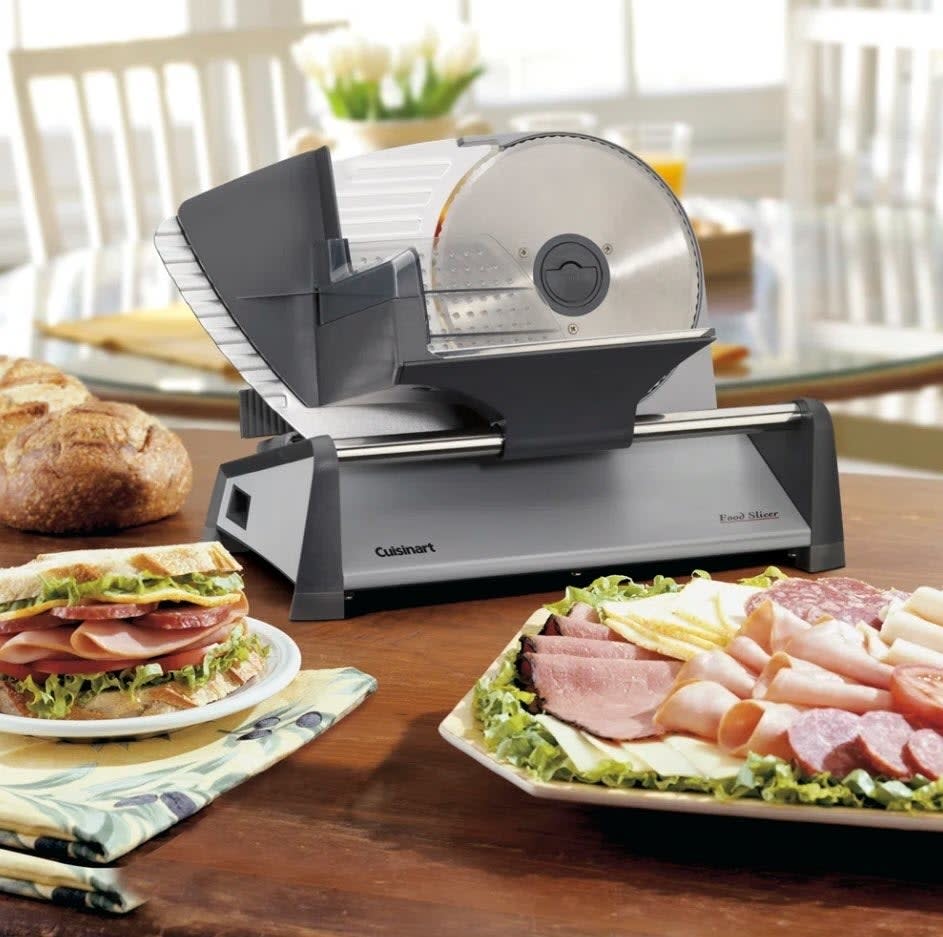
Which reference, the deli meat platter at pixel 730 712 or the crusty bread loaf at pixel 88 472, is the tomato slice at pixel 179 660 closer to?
the deli meat platter at pixel 730 712

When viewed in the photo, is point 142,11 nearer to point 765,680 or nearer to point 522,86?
point 522,86

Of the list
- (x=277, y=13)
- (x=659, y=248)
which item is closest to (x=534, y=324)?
(x=659, y=248)

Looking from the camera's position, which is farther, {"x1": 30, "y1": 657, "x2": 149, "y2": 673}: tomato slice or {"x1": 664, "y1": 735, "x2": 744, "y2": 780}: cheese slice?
{"x1": 30, "y1": 657, "x2": 149, "y2": 673}: tomato slice

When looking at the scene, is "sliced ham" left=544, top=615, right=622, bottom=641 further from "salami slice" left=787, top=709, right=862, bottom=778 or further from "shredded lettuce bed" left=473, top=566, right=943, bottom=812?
"salami slice" left=787, top=709, right=862, bottom=778

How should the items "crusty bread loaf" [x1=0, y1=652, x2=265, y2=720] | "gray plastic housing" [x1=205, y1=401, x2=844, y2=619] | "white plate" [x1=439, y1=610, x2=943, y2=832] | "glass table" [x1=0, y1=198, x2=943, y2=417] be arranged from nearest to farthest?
"white plate" [x1=439, y1=610, x2=943, y2=832]
"crusty bread loaf" [x1=0, y1=652, x2=265, y2=720]
"gray plastic housing" [x1=205, y1=401, x2=844, y2=619]
"glass table" [x1=0, y1=198, x2=943, y2=417]

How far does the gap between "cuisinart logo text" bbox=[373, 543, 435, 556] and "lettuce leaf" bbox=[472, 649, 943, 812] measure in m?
0.36

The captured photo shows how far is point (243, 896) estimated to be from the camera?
2.83 feet

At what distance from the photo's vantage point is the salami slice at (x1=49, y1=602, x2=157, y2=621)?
1.02 meters

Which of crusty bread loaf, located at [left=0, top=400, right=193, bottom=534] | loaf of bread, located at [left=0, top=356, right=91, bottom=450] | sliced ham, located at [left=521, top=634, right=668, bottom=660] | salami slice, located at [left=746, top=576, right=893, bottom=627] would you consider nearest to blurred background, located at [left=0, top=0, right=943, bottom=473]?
loaf of bread, located at [left=0, top=356, right=91, bottom=450]

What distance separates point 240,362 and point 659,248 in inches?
14.8

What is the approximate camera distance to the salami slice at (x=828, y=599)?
3.51ft

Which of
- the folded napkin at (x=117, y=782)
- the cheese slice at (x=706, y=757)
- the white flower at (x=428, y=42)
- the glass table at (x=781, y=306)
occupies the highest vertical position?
the white flower at (x=428, y=42)

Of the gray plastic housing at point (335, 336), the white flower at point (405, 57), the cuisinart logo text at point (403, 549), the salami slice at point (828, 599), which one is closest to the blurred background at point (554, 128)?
the white flower at point (405, 57)

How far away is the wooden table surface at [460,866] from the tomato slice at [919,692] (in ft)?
0.24
